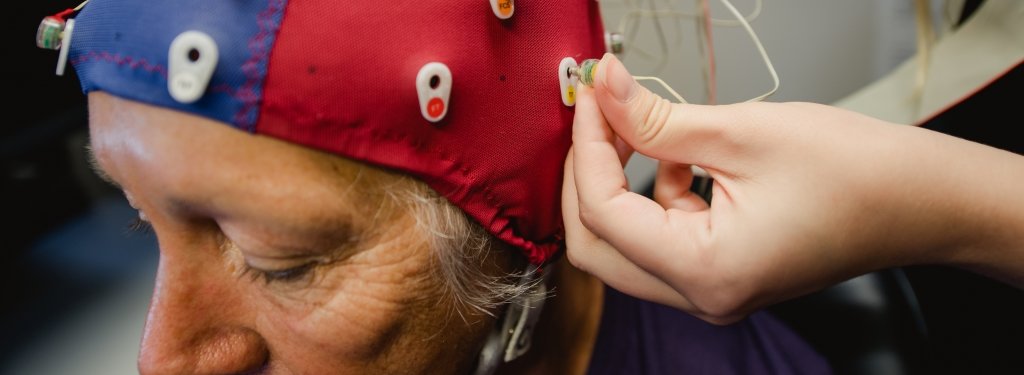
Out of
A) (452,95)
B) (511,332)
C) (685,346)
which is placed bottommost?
(685,346)

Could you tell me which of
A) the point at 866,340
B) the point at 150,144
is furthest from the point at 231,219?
the point at 866,340

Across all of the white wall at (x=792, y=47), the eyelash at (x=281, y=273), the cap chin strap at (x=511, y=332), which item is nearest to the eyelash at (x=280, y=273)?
the eyelash at (x=281, y=273)

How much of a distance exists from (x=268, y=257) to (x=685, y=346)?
2.18 feet

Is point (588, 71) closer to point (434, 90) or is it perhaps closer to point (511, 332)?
point (434, 90)

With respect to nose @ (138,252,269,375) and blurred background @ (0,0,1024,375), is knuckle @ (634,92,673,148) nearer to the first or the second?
nose @ (138,252,269,375)

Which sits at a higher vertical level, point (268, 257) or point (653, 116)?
point (653, 116)

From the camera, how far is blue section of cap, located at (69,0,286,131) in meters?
0.55

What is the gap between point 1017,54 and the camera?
3.22 feet

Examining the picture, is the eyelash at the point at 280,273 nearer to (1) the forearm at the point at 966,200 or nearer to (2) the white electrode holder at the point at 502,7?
(2) the white electrode holder at the point at 502,7

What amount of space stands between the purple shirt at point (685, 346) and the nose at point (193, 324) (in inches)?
19.9

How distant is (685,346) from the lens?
1.02 m

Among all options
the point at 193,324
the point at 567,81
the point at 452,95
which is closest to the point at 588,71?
the point at 567,81

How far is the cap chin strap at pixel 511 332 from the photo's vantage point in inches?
31.5

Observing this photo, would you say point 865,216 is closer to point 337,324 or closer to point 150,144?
point 337,324
